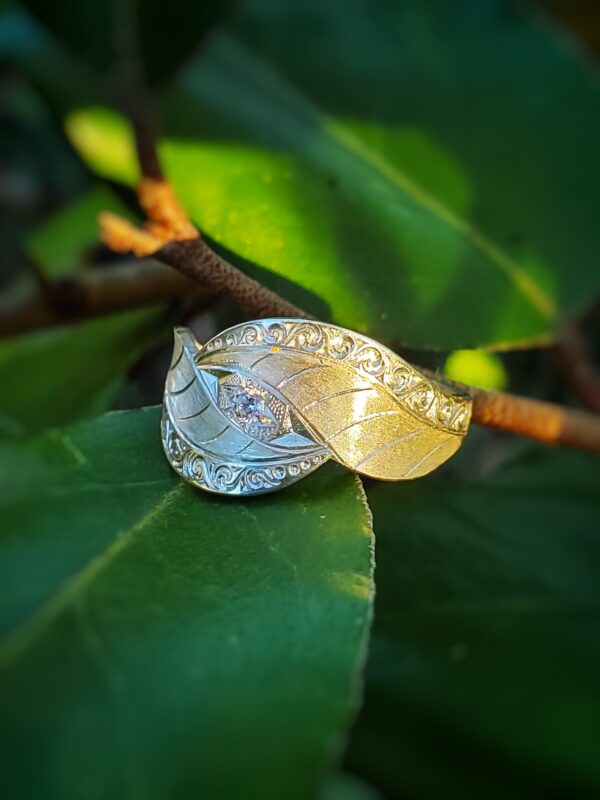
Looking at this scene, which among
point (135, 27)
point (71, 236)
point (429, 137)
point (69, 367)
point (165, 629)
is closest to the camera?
point (165, 629)

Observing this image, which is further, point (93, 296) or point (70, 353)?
point (70, 353)

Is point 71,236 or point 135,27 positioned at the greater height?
point 135,27

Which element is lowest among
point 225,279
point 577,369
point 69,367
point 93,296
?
point 69,367

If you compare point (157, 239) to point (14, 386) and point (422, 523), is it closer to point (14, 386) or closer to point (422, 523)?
point (422, 523)

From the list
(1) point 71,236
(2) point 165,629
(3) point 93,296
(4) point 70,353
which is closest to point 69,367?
(4) point 70,353

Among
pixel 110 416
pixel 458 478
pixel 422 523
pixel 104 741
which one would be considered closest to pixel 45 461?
pixel 110 416

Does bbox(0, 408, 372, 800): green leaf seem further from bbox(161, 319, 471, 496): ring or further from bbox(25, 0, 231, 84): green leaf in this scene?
bbox(25, 0, 231, 84): green leaf

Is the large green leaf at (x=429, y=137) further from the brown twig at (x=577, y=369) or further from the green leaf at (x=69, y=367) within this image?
the green leaf at (x=69, y=367)

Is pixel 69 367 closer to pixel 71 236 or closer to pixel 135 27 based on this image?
pixel 71 236
